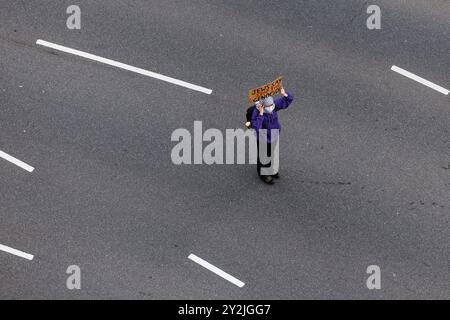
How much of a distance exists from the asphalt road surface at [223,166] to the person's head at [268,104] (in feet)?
4.29

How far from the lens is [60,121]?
1625 cm

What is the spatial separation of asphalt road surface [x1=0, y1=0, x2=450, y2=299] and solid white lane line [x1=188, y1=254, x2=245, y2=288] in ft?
0.22

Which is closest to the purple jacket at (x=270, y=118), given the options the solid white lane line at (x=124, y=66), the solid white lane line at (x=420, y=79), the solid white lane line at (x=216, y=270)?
the solid white lane line at (x=124, y=66)

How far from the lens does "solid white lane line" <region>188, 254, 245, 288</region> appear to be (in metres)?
14.3

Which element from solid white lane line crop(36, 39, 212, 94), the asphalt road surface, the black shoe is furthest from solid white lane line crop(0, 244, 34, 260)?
solid white lane line crop(36, 39, 212, 94)

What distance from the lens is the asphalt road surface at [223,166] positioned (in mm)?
14438

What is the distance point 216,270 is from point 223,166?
6.57 feet

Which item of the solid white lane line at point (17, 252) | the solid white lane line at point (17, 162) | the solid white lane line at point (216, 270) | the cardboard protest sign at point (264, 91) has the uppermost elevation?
the cardboard protest sign at point (264, 91)

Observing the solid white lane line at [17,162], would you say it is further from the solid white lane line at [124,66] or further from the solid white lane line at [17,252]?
the solid white lane line at [124,66]

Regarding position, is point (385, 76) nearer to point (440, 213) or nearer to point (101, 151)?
point (440, 213)

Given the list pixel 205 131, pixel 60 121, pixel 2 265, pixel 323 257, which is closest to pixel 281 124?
pixel 205 131

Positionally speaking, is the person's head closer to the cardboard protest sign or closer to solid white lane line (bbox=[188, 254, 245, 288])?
the cardboard protest sign

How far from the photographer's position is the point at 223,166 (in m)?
15.8

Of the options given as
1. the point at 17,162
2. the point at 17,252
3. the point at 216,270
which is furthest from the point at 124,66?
the point at 216,270
